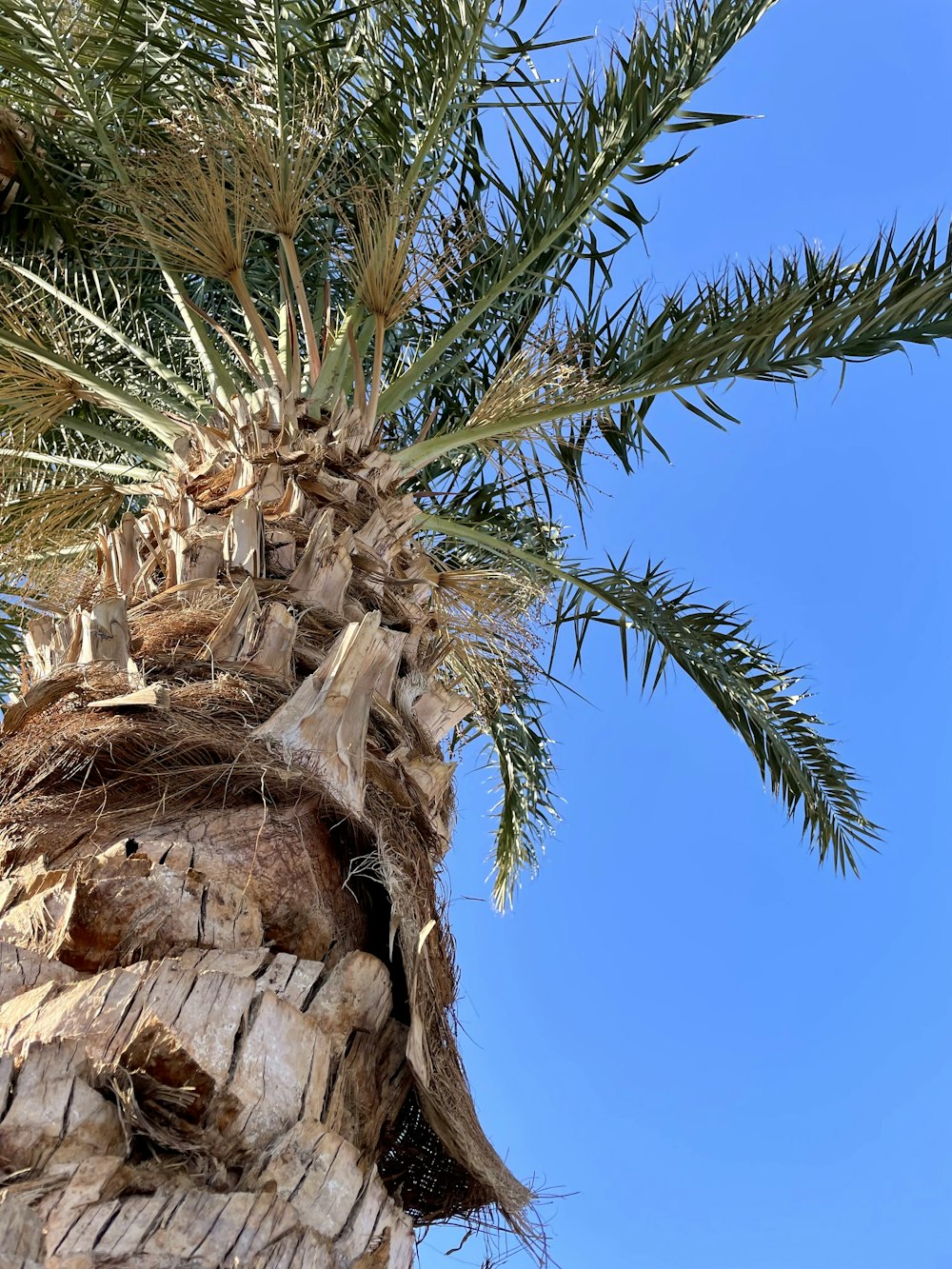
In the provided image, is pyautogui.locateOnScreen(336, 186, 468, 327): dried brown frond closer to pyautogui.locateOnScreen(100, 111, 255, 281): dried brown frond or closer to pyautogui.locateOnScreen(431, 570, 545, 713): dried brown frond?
pyautogui.locateOnScreen(100, 111, 255, 281): dried brown frond

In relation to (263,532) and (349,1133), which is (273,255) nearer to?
(263,532)

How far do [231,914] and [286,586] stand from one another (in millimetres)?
1111

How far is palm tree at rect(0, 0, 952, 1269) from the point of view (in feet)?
6.27

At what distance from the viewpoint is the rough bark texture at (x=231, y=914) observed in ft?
5.86

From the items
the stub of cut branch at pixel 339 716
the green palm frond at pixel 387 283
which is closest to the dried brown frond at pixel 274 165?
the green palm frond at pixel 387 283

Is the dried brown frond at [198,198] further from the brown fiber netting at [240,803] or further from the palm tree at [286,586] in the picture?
the brown fiber netting at [240,803]

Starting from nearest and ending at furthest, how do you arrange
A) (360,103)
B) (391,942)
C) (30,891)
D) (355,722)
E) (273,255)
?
1. (30,891)
2. (391,942)
3. (355,722)
4. (360,103)
5. (273,255)

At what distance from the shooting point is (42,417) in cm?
457

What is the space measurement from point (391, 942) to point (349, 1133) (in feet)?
1.40

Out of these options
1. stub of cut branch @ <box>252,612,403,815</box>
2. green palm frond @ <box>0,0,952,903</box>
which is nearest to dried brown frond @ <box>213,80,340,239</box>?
green palm frond @ <box>0,0,952,903</box>

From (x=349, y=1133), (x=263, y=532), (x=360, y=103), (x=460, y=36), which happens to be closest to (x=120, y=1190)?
(x=349, y=1133)

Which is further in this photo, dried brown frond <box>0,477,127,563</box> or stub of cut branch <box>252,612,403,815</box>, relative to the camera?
dried brown frond <box>0,477,127,563</box>

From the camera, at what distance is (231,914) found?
7.45 feet

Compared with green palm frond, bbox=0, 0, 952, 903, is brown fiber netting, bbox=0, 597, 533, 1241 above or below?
below
